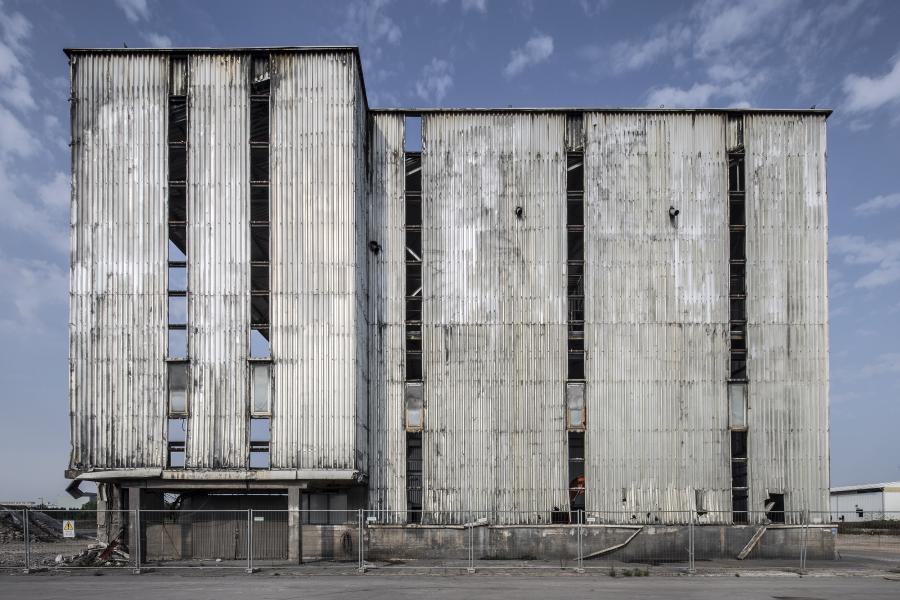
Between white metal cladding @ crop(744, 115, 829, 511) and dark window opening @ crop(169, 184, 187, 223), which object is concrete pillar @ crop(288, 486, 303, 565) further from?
white metal cladding @ crop(744, 115, 829, 511)

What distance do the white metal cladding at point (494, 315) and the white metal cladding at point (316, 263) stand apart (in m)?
3.42

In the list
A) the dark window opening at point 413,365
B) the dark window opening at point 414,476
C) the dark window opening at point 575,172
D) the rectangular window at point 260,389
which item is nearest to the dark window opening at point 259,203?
the rectangular window at point 260,389

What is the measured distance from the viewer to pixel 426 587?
20.6 m

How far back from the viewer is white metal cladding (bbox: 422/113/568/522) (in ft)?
Answer: 95.0

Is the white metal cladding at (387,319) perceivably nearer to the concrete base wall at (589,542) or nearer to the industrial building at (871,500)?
the concrete base wall at (589,542)

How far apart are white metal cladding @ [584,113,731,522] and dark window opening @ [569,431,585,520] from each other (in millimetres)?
522

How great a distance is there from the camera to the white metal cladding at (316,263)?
2653cm

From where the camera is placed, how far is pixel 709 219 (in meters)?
30.1

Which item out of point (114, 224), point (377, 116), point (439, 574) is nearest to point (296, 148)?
point (377, 116)

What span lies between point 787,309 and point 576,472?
1123 centimetres

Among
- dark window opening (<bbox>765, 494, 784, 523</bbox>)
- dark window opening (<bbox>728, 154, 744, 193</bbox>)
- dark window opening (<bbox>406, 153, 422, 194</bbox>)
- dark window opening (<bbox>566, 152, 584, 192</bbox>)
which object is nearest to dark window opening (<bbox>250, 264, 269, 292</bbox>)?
dark window opening (<bbox>406, 153, 422, 194</bbox>)

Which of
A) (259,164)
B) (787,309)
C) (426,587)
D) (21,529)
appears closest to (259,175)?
(259,164)

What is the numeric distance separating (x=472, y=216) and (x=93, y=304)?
15.4 meters

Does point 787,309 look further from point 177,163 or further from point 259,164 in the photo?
point 177,163
